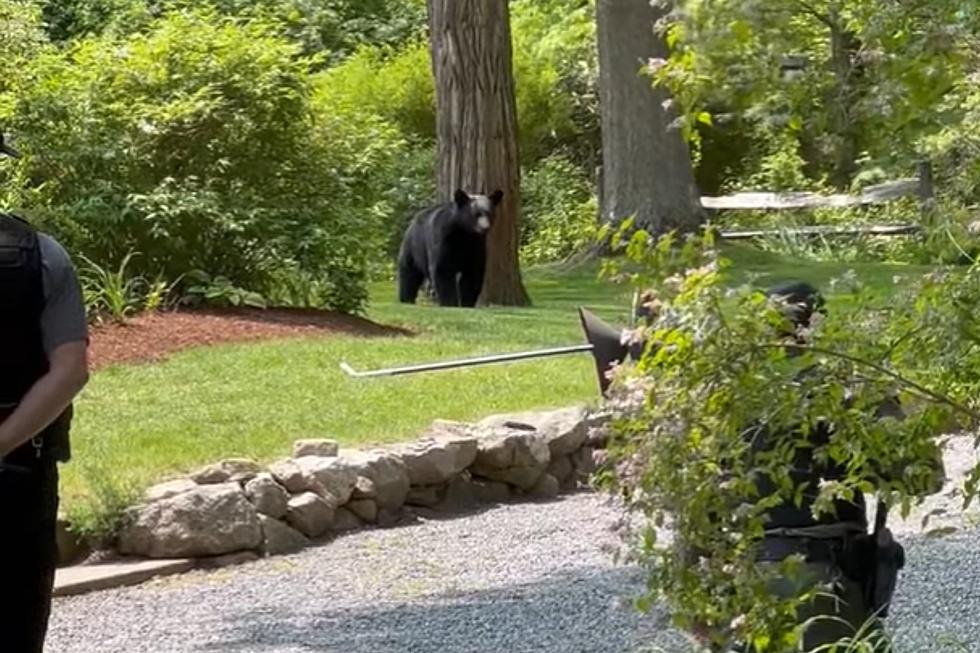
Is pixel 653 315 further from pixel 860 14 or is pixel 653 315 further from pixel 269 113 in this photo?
pixel 269 113

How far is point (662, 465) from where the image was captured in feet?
15.5

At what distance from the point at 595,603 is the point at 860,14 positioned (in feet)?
16.3

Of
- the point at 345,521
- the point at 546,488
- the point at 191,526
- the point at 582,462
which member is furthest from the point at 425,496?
the point at 191,526

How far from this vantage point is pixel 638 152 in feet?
84.8

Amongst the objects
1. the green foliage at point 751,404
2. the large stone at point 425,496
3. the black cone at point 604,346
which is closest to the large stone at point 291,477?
the large stone at point 425,496

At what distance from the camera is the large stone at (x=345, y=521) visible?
36.5 feet

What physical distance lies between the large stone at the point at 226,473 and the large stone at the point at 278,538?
0.27 meters

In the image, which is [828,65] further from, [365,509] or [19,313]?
[365,509]

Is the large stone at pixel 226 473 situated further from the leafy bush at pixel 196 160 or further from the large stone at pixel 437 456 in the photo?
the leafy bush at pixel 196 160

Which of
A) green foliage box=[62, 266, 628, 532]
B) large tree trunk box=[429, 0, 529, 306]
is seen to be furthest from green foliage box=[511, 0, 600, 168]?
green foliage box=[62, 266, 628, 532]

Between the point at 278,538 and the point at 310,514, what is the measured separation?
0.28 meters

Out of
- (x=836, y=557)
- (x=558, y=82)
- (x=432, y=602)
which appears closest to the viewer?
(x=836, y=557)

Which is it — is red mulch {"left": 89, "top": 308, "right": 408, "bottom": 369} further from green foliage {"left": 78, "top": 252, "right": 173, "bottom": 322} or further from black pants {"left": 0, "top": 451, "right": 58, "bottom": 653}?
black pants {"left": 0, "top": 451, "right": 58, "bottom": 653}

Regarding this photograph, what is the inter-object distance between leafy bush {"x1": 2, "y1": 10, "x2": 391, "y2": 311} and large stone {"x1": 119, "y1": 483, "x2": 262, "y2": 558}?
20.6 feet
